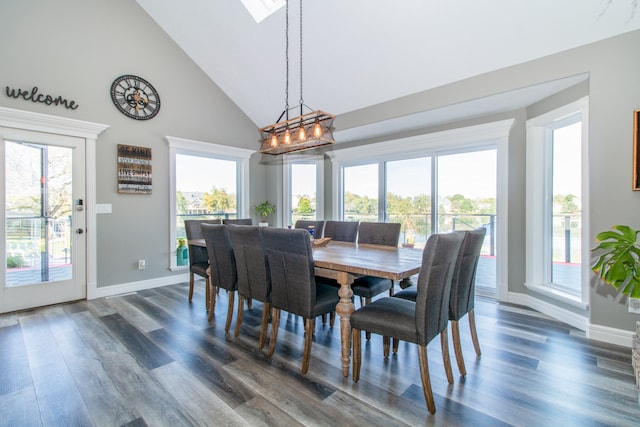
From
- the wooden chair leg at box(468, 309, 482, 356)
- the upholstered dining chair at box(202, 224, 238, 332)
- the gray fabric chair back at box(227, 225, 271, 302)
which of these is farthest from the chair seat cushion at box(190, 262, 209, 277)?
the wooden chair leg at box(468, 309, 482, 356)

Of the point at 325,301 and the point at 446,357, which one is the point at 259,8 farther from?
the point at 446,357

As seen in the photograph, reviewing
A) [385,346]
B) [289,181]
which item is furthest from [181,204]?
[385,346]

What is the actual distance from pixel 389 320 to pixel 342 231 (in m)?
2.01

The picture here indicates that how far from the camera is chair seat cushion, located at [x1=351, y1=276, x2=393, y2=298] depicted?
2.79 metres

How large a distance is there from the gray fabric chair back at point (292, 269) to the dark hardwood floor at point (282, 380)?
482mm

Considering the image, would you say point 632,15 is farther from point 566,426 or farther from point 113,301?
point 113,301

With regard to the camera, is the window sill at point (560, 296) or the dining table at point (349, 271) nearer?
the dining table at point (349, 271)

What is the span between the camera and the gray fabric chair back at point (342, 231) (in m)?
3.76

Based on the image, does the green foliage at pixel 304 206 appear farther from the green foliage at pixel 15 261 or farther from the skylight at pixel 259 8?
the green foliage at pixel 15 261

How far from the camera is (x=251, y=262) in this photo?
2545 millimetres

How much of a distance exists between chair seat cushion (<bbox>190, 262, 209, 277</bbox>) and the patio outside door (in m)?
1.53

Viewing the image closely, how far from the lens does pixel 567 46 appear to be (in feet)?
8.86

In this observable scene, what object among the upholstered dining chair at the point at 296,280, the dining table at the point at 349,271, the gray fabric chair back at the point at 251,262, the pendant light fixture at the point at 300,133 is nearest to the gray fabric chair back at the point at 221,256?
the gray fabric chair back at the point at 251,262

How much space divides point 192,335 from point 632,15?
180 inches
